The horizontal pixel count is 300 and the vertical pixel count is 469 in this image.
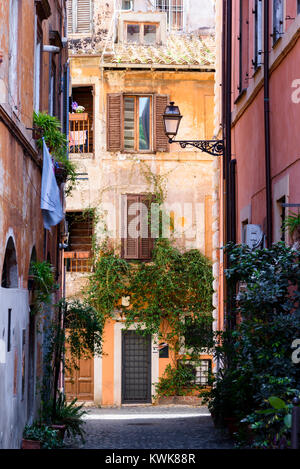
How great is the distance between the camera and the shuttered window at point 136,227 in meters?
23.5

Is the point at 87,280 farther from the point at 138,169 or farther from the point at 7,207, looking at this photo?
the point at 7,207

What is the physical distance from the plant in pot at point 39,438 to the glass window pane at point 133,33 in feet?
54.4

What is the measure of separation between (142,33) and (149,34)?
0.22 m

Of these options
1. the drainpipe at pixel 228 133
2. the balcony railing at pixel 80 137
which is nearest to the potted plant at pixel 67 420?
the drainpipe at pixel 228 133

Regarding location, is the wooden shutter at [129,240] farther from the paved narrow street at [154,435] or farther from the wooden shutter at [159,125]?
the paved narrow street at [154,435]

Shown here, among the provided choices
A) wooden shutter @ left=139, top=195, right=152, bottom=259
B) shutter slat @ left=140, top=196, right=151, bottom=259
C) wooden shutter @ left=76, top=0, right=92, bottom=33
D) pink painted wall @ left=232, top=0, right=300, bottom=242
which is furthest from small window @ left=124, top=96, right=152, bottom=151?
pink painted wall @ left=232, top=0, right=300, bottom=242

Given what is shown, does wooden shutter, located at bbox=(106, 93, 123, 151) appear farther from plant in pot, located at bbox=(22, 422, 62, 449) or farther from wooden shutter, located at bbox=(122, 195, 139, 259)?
plant in pot, located at bbox=(22, 422, 62, 449)

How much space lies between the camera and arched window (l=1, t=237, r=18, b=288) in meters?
10.1

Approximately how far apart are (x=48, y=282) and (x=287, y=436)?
19.3 ft

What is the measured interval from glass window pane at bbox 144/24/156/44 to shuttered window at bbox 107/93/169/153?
2258 millimetres

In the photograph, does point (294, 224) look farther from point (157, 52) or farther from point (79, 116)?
point (157, 52)

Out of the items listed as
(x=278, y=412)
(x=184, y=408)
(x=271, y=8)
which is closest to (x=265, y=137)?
(x=271, y=8)

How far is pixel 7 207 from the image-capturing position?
9234mm

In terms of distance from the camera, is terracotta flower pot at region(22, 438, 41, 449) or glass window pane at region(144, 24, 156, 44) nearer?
terracotta flower pot at region(22, 438, 41, 449)
